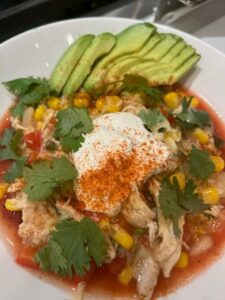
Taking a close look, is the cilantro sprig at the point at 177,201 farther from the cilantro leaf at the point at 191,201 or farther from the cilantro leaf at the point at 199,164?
the cilantro leaf at the point at 199,164

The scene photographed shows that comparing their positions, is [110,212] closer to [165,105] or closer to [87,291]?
[87,291]

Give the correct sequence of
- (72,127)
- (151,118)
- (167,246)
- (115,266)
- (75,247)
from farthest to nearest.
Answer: (151,118) < (72,127) < (115,266) < (167,246) < (75,247)

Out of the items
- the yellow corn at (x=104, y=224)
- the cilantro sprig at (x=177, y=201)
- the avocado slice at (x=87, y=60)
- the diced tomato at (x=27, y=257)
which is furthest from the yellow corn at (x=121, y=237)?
the avocado slice at (x=87, y=60)

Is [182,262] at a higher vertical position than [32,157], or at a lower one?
lower

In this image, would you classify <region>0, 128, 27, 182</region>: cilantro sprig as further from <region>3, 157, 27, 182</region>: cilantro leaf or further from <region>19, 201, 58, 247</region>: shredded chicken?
<region>19, 201, 58, 247</region>: shredded chicken

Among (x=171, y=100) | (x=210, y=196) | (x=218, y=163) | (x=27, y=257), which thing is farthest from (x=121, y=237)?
(x=171, y=100)

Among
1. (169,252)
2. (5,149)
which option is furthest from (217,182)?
(5,149)

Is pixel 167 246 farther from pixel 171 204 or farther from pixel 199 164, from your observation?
pixel 199 164
